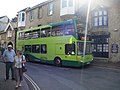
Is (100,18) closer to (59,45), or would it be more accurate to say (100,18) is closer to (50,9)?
(59,45)

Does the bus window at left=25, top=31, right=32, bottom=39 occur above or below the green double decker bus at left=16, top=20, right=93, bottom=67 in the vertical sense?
above

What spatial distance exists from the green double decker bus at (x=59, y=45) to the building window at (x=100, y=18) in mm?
6156

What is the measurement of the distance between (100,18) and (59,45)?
7.87 meters

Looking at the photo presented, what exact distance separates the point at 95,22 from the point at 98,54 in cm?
386

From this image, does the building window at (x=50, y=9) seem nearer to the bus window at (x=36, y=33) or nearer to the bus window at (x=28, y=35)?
the bus window at (x=28, y=35)

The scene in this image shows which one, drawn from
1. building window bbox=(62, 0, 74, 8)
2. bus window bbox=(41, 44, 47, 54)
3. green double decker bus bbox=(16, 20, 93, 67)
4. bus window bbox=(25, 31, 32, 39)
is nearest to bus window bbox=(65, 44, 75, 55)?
green double decker bus bbox=(16, 20, 93, 67)

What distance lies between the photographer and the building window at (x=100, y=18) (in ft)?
80.0

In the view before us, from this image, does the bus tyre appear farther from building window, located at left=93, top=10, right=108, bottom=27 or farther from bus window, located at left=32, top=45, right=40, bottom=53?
building window, located at left=93, top=10, right=108, bottom=27

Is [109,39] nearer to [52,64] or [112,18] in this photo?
[112,18]

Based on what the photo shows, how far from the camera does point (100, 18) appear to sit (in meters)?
25.0

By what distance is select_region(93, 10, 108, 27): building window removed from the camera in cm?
2438

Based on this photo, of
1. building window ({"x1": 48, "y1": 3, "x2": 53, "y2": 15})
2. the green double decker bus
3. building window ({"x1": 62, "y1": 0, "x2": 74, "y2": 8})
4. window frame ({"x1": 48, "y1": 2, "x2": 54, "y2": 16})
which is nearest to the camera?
the green double decker bus

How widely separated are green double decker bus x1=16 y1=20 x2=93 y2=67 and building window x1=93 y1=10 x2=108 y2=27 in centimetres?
616

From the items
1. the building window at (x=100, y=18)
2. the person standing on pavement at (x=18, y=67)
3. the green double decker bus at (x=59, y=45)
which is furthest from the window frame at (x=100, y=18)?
the person standing on pavement at (x=18, y=67)
